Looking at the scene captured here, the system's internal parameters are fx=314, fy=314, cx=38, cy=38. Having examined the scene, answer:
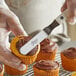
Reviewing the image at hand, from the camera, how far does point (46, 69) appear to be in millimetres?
1209

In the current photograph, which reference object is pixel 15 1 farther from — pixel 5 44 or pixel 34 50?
pixel 34 50

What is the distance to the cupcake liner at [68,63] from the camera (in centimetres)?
131

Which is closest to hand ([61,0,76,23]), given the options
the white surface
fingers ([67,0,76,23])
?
fingers ([67,0,76,23])

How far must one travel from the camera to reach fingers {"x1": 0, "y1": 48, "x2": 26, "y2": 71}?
3.66 feet

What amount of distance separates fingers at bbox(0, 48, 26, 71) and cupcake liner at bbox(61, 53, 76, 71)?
0.75ft

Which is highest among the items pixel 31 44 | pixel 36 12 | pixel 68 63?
pixel 31 44

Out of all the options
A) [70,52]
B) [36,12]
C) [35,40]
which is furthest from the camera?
[36,12]

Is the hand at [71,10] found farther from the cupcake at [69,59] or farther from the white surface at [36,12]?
the white surface at [36,12]

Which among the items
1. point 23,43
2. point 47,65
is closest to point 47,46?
point 47,65

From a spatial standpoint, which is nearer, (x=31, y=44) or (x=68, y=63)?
(x=31, y=44)

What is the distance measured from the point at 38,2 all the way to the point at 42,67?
487mm

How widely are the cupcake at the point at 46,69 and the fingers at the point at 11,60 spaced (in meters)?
0.07

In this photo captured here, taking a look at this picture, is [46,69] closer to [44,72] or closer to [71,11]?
[44,72]

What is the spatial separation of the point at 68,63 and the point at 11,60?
0.31 m
